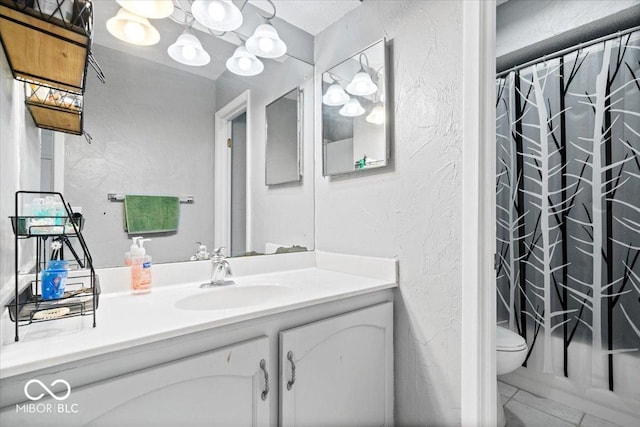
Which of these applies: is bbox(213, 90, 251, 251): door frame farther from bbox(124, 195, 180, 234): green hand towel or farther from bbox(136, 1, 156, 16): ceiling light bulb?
bbox(136, 1, 156, 16): ceiling light bulb

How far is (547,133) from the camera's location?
1777 millimetres

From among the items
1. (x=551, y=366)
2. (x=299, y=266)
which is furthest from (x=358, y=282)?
(x=551, y=366)

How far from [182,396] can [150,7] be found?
1.37 m

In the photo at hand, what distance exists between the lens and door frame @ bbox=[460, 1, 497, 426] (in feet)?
3.32

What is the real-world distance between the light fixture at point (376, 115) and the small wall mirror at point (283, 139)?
49 cm

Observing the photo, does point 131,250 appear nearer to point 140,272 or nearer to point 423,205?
point 140,272

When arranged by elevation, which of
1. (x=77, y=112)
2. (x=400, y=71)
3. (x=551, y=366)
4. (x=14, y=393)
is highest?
(x=400, y=71)

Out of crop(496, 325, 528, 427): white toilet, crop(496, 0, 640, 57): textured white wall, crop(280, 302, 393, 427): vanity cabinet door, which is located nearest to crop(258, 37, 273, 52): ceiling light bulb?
crop(280, 302, 393, 427): vanity cabinet door

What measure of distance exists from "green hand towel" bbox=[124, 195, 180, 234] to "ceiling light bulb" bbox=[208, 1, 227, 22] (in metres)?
0.79

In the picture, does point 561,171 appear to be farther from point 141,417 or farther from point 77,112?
point 77,112

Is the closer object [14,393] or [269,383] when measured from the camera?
[14,393]

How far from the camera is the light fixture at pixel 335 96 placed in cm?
150

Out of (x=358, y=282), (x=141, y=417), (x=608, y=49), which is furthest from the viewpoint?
(x=608, y=49)

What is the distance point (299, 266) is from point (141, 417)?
971mm
